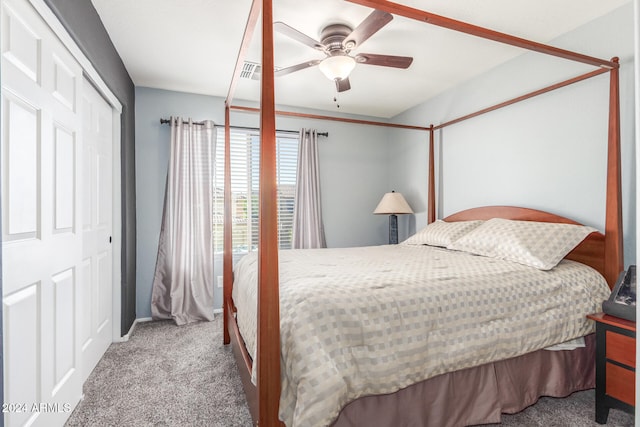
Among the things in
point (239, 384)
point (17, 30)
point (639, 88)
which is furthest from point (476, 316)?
point (17, 30)

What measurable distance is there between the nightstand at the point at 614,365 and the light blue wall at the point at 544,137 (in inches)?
26.4

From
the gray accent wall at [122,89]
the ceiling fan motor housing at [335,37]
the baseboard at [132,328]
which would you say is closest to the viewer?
the gray accent wall at [122,89]

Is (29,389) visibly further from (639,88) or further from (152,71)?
(152,71)

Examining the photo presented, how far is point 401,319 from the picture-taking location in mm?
1397

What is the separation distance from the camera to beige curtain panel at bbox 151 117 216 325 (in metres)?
3.34

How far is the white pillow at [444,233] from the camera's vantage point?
9.14 ft

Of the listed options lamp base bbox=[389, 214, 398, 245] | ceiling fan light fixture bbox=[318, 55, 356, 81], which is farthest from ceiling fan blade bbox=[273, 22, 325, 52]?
lamp base bbox=[389, 214, 398, 245]

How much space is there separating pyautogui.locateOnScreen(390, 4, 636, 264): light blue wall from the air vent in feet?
6.75

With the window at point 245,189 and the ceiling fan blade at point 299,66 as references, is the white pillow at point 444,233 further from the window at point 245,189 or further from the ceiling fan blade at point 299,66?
the ceiling fan blade at point 299,66

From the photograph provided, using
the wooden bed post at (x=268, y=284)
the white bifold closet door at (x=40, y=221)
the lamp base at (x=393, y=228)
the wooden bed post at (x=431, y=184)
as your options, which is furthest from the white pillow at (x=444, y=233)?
the white bifold closet door at (x=40, y=221)

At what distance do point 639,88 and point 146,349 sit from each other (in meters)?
3.24

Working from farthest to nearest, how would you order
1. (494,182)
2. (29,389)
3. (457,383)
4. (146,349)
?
(494,182) → (146,349) → (457,383) → (29,389)

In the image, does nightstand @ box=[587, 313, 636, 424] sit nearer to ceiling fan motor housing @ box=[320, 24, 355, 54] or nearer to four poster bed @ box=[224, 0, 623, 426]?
four poster bed @ box=[224, 0, 623, 426]

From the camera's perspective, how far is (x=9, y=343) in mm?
1235
